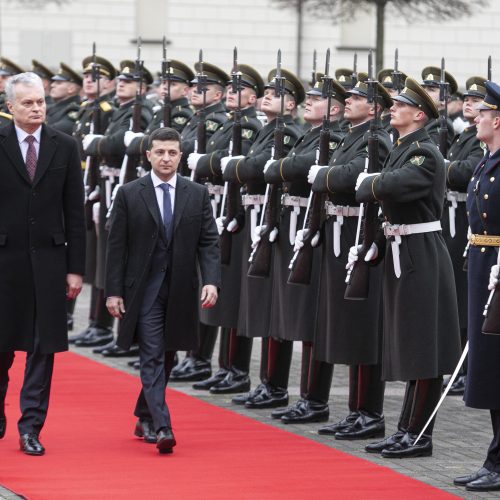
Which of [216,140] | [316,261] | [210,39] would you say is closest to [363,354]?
[316,261]

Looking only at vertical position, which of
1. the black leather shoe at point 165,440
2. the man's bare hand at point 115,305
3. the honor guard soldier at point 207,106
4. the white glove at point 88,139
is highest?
the honor guard soldier at point 207,106

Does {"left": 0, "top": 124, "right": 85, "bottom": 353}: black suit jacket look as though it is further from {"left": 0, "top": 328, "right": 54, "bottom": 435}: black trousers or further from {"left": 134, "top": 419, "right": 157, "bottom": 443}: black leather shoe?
{"left": 134, "top": 419, "right": 157, "bottom": 443}: black leather shoe

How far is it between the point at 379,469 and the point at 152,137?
7.01 ft

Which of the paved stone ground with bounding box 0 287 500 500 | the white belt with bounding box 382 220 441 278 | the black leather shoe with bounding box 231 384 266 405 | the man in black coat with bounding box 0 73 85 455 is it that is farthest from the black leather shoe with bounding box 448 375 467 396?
the man in black coat with bounding box 0 73 85 455

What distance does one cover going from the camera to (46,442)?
9.62m

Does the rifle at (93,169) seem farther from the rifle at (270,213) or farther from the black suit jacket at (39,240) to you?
the black suit jacket at (39,240)

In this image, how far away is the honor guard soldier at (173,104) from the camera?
42.5ft

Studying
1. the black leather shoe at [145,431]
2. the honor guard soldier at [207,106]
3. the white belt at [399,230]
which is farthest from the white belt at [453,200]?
the black leather shoe at [145,431]

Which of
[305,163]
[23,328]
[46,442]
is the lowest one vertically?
Result: [46,442]

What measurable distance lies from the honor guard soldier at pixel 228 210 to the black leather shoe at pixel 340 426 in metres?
1.66

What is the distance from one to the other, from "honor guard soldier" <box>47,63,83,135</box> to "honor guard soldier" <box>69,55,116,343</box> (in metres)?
0.35

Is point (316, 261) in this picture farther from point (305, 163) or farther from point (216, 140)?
point (216, 140)

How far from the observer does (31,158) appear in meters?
9.30

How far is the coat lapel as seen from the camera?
365 inches
